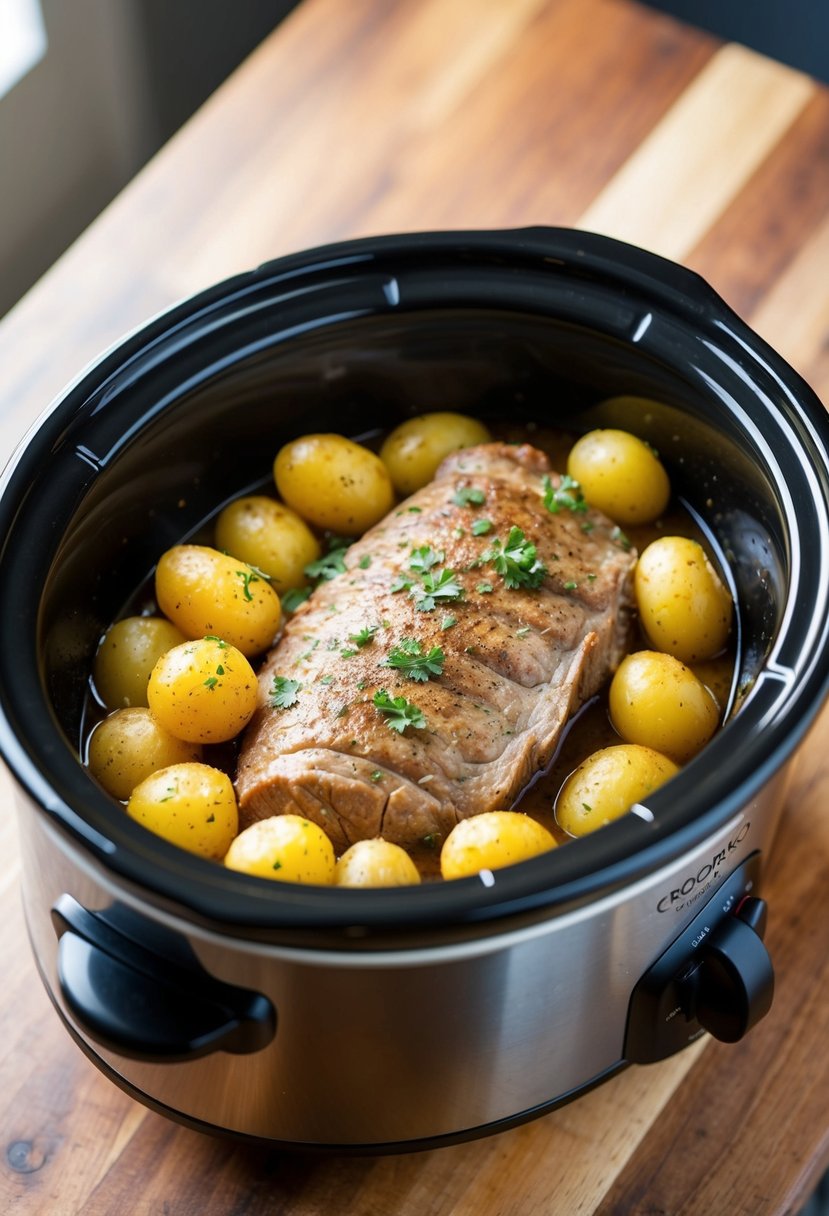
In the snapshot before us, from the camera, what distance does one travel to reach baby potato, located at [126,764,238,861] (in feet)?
3.84

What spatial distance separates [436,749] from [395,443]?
0.42m

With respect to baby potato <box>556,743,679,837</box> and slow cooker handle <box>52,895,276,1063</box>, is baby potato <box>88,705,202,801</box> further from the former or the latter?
baby potato <box>556,743,679,837</box>

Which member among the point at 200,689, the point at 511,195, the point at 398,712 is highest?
the point at 511,195

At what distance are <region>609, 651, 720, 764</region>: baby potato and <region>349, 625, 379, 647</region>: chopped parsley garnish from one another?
0.24 m

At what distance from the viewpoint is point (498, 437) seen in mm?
1604

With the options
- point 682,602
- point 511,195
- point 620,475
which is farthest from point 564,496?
point 511,195

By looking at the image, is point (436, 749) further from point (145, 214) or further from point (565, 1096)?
point (145, 214)

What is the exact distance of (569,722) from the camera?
1389mm

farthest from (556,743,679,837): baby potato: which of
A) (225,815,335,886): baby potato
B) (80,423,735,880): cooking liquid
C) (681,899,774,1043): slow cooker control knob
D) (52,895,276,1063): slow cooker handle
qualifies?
(52,895,276,1063): slow cooker handle

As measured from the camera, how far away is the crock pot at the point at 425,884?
3.24 feet

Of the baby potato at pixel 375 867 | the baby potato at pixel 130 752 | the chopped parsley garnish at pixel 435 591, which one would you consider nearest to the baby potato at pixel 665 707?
the chopped parsley garnish at pixel 435 591

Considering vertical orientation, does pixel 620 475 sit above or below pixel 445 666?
above

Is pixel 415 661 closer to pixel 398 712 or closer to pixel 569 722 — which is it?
pixel 398 712

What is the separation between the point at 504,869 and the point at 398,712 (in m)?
0.32
